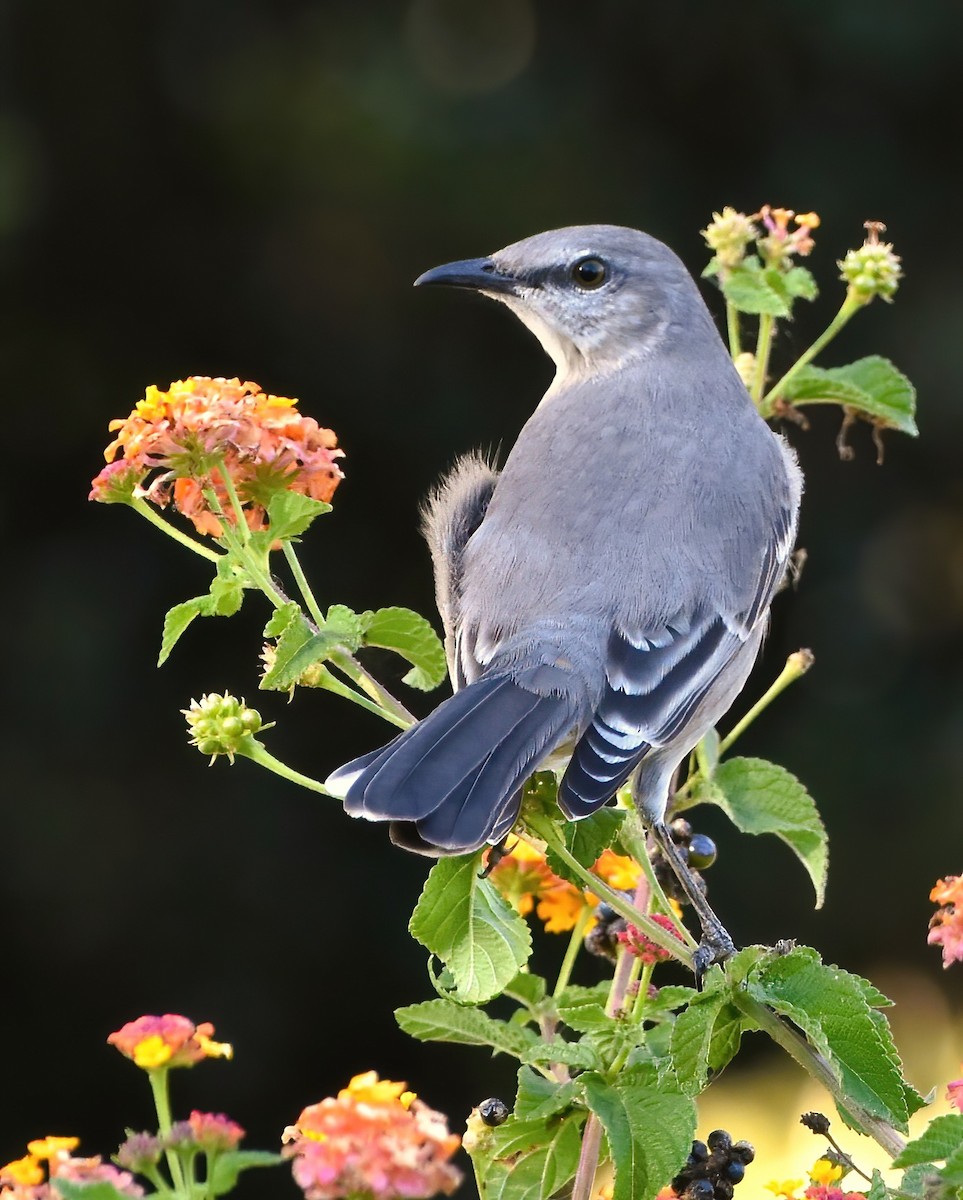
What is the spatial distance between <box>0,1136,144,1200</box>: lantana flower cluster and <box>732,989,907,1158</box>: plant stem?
62cm

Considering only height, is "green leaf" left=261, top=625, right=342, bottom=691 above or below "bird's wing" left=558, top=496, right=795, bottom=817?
below

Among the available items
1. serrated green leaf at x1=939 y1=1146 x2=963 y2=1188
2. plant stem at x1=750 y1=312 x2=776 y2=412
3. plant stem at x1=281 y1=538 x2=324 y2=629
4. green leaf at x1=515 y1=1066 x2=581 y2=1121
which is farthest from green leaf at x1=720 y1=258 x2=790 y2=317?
serrated green leaf at x1=939 y1=1146 x2=963 y2=1188

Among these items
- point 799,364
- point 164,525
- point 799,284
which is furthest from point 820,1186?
point 799,284

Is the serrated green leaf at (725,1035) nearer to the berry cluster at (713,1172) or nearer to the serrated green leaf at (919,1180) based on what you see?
the berry cluster at (713,1172)

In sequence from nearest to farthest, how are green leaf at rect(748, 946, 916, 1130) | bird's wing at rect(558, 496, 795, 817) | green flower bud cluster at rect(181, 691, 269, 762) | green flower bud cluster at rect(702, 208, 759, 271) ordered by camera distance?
green leaf at rect(748, 946, 916, 1130) < green flower bud cluster at rect(181, 691, 269, 762) < bird's wing at rect(558, 496, 795, 817) < green flower bud cluster at rect(702, 208, 759, 271)

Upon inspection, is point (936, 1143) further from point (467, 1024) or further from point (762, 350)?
point (762, 350)

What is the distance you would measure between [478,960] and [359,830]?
384cm

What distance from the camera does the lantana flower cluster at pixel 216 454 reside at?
188cm

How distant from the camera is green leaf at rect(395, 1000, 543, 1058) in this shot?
172 centimetres

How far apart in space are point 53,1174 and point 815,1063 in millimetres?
723

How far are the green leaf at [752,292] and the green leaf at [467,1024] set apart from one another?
943mm

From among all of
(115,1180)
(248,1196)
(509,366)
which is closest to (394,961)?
(248,1196)

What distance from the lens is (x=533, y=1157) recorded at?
1.65 metres

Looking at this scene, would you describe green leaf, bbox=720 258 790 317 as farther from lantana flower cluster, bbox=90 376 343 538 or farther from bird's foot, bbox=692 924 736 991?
bird's foot, bbox=692 924 736 991
